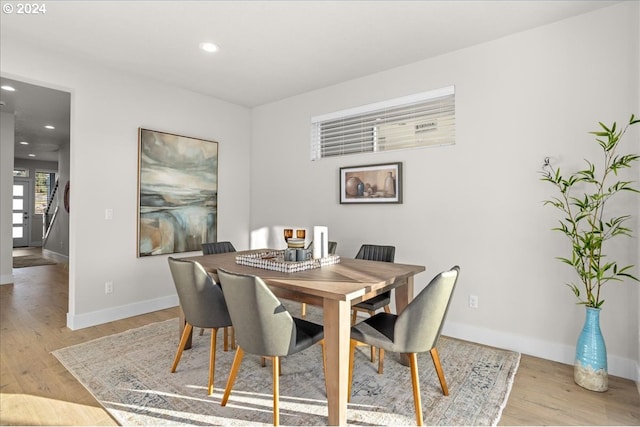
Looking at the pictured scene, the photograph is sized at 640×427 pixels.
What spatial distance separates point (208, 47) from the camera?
314cm

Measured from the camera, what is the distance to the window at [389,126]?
3.30 metres

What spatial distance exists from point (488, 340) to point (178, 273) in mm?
2658

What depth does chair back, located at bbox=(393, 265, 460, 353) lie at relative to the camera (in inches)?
70.7

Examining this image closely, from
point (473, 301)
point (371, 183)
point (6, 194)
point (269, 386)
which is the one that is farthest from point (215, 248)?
point (6, 194)

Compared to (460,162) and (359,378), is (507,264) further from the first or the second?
(359,378)

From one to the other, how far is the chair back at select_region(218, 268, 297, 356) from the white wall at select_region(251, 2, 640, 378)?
78.6 inches

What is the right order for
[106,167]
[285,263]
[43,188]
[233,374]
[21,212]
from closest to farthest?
[233,374] < [285,263] < [106,167] < [21,212] < [43,188]

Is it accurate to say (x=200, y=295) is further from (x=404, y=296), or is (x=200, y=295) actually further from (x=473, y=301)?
(x=473, y=301)

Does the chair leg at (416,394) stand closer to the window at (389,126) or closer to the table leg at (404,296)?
A: the table leg at (404,296)

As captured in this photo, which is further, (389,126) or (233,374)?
(389,126)

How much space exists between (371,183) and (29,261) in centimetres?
778

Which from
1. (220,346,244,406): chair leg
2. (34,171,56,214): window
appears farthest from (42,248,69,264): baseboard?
(220,346,244,406): chair leg

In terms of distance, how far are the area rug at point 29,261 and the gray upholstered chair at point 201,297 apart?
6693mm

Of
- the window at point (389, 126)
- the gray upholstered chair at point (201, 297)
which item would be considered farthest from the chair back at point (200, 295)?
the window at point (389, 126)
